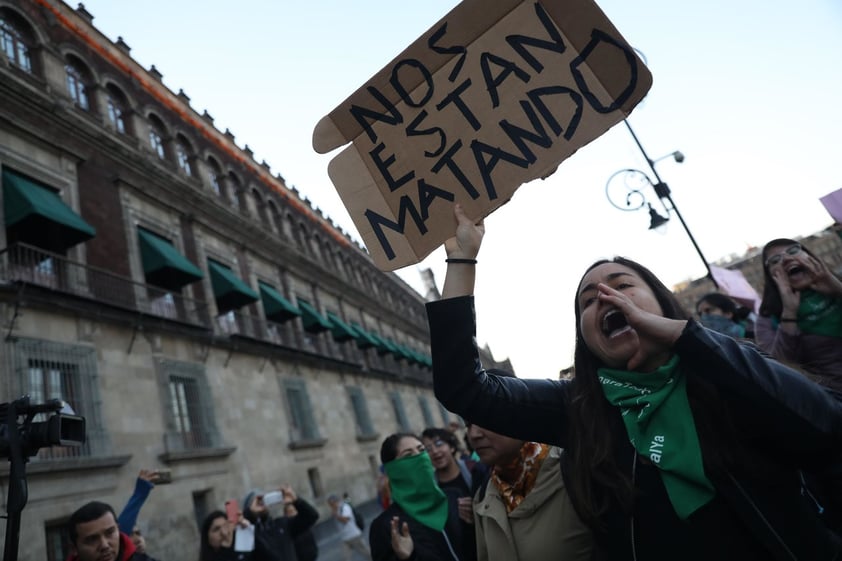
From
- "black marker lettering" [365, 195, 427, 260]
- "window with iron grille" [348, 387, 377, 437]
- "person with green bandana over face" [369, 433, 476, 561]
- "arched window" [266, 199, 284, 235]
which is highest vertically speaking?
"arched window" [266, 199, 284, 235]

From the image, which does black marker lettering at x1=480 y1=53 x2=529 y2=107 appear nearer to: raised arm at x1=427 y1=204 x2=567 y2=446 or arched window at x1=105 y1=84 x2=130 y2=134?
raised arm at x1=427 y1=204 x2=567 y2=446

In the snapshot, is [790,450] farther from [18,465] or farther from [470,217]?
[18,465]

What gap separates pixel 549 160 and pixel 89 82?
51.5 ft

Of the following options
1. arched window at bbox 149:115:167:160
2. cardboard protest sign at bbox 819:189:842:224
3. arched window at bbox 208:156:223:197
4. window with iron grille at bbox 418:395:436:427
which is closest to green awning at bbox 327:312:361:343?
arched window at bbox 208:156:223:197

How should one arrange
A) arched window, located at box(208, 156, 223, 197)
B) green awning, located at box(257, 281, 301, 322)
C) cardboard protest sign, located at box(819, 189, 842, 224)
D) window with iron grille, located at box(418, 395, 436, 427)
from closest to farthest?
1. cardboard protest sign, located at box(819, 189, 842, 224)
2. green awning, located at box(257, 281, 301, 322)
3. arched window, located at box(208, 156, 223, 197)
4. window with iron grille, located at box(418, 395, 436, 427)

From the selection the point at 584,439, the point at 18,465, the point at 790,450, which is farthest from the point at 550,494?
the point at 18,465

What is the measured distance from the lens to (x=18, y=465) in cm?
302

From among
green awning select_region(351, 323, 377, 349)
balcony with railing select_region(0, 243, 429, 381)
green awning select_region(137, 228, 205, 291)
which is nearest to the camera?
balcony with railing select_region(0, 243, 429, 381)

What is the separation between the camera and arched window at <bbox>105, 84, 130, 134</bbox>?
1373 centimetres

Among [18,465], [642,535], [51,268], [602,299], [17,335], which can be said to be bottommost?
[642,535]

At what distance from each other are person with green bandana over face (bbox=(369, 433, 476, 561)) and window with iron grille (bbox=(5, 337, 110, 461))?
7.02m

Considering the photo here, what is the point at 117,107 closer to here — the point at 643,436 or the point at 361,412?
the point at 361,412

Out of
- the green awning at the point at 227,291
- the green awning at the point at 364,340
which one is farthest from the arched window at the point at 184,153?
the green awning at the point at 364,340

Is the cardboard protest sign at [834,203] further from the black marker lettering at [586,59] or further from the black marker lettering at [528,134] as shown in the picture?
the black marker lettering at [528,134]
